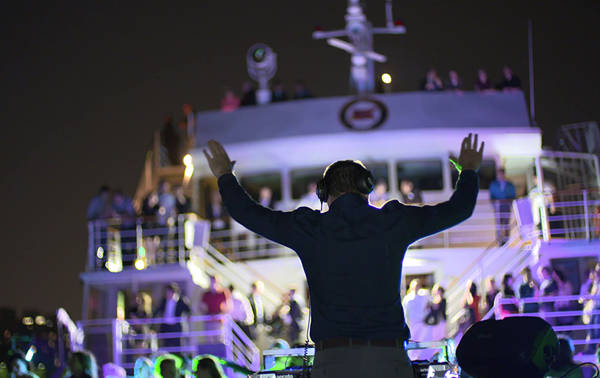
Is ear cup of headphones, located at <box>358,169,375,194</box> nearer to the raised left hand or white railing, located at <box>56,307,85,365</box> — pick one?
the raised left hand

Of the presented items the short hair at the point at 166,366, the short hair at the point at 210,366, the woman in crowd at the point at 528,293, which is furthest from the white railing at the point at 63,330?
the short hair at the point at 210,366

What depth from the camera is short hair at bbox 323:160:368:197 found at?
350cm

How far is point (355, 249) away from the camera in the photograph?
3334mm

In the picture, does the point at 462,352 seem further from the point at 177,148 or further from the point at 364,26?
the point at 177,148

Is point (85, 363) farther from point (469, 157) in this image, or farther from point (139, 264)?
point (139, 264)

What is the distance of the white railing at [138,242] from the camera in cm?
1531

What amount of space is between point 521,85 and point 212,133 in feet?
20.2

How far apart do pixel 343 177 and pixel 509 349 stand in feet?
3.24

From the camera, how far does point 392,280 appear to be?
3.35m

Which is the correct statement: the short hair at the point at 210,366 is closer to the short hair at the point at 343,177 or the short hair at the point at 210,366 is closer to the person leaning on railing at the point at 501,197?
the short hair at the point at 343,177

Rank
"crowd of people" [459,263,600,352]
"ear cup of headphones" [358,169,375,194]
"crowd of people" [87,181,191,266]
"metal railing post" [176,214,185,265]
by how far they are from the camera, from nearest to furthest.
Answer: "ear cup of headphones" [358,169,375,194]
"crowd of people" [459,263,600,352]
"metal railing post" [176,214,185,265]
"crowd of people" [87,181,191,266]

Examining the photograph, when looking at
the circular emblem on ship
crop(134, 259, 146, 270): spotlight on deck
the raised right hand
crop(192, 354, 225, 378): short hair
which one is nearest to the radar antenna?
the circular emblem on ship

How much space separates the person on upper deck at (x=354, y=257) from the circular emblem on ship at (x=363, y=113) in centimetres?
1294

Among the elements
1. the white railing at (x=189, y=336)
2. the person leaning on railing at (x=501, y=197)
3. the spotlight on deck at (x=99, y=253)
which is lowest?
the white railing at (x=189, y=336)
